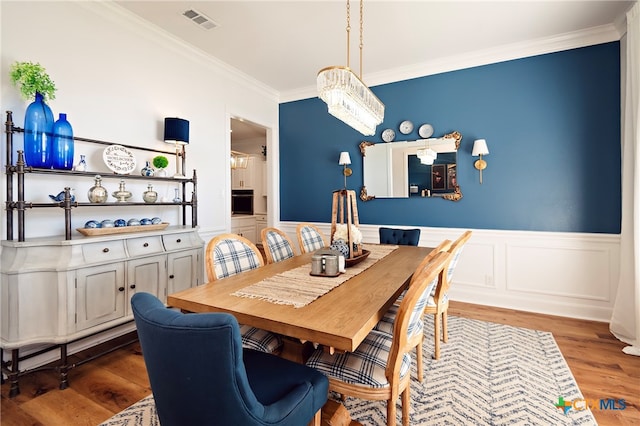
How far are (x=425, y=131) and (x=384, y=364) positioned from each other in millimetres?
3202

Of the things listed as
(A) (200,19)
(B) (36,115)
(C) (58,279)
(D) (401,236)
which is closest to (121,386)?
(C) (58,279)

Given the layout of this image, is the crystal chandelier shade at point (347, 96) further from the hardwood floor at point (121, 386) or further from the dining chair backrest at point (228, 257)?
the hardwood floor at point (121, 386)

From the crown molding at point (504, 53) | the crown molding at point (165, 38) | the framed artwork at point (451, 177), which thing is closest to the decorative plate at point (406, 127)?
the crown molding at point (504, 53)

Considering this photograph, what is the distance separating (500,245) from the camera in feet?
11.6

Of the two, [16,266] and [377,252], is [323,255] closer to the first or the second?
[377,252]

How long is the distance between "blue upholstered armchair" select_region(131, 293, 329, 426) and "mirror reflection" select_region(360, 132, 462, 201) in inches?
131

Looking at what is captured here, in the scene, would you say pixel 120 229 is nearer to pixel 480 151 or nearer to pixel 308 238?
pixel 308 238

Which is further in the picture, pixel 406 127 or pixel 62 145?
pixel 406 127

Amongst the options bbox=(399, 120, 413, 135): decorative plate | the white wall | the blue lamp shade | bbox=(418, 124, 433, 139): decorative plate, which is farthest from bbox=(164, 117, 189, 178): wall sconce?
bbox=(418, 124, 433, 139): decorative plate

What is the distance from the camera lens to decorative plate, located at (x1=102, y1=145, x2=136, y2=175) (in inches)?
100

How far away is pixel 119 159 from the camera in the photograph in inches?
103

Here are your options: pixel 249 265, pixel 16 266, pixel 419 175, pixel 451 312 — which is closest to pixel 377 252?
pixel 249 265

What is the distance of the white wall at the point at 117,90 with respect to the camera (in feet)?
7.48

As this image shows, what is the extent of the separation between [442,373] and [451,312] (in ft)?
4.40
